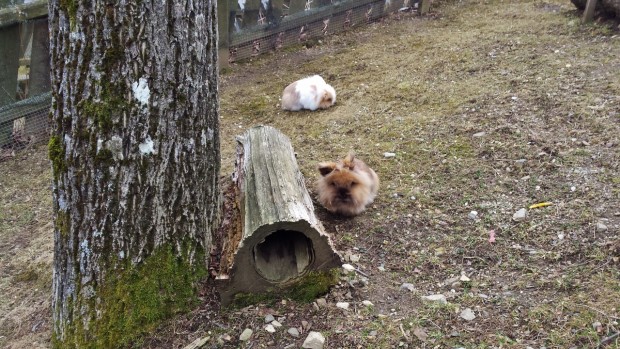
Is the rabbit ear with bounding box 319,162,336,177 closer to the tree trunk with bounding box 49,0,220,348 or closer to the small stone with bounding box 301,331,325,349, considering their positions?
the tree trunk with bounding box 49,0,220,348

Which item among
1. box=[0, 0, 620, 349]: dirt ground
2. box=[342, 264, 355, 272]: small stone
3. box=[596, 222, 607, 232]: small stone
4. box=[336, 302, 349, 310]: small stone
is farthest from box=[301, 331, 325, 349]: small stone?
box=[596, 222, 607, 232]: small stone

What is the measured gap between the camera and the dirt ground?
9.87 ft

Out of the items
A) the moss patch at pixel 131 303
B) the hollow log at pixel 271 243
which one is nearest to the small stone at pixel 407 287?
the hollow log at pixel 271 243

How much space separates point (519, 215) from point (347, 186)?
49.4 inches

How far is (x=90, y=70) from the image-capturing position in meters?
2.58

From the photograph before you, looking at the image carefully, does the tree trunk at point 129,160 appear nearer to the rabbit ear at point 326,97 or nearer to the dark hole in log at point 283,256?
the dark hole in log at point 283,256

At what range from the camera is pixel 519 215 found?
3932 millimetres

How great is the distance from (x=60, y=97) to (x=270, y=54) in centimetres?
604

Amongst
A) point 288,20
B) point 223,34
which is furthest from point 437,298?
point 288,20

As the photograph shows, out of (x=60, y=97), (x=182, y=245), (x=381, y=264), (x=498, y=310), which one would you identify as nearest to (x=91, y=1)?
(x=60, y=97)

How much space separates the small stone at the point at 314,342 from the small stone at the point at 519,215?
1.81 meters

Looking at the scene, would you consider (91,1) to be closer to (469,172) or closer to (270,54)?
(469,172)

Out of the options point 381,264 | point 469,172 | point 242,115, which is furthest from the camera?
point 242,115

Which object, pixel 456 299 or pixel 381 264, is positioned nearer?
pixel 456 299
